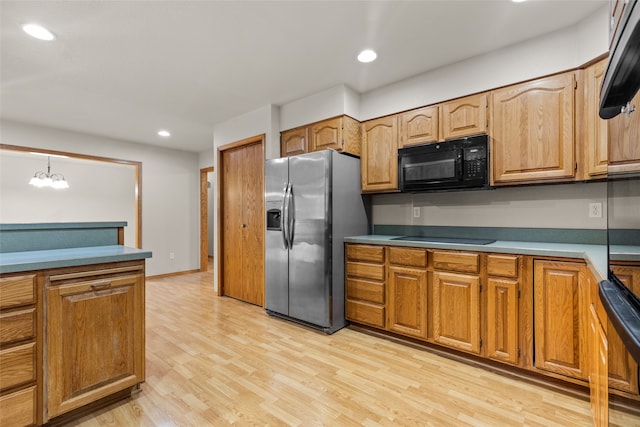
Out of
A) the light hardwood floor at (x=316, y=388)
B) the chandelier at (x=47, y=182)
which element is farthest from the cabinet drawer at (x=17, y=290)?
the chandelier at (x=47, y=182)

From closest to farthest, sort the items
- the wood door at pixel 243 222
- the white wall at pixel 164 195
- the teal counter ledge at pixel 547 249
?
1. the teal counter ledge at pixel 547 249
2. the wood door at pixel 243 222
3. the white wall at pixel 164 195

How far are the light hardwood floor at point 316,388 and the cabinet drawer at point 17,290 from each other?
0.77 meters

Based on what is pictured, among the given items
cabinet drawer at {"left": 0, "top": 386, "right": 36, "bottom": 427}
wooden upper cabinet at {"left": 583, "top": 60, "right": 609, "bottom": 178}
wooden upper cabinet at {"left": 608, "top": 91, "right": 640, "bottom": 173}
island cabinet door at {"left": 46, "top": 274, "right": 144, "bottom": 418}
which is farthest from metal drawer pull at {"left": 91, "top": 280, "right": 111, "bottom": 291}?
wooden upper cabinet at {"left": 583, "top": 60, "right": 609, "bottom": 178}

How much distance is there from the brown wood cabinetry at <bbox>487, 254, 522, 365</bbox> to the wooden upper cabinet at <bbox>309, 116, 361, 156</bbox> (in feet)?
5.36

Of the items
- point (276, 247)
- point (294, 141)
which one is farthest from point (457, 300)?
point (294, 141)

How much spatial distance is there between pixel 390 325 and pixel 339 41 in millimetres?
2394

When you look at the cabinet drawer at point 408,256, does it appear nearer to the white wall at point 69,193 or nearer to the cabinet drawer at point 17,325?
the cabinet drawer at point 17,325

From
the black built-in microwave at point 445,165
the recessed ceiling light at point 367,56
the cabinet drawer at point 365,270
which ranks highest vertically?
the recessed ceiling light at point 367,56

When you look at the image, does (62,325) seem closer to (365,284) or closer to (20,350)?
(20,350)

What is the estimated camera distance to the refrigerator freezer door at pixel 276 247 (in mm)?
3150

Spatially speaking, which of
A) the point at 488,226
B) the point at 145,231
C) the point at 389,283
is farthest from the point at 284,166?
the point at 145,231

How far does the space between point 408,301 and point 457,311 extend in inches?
15.6

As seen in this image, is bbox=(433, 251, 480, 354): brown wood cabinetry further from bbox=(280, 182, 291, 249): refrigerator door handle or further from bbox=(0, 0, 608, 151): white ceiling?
bbox=(0, 0, 608, 151): white ceiling

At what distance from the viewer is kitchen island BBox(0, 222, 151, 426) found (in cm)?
142
